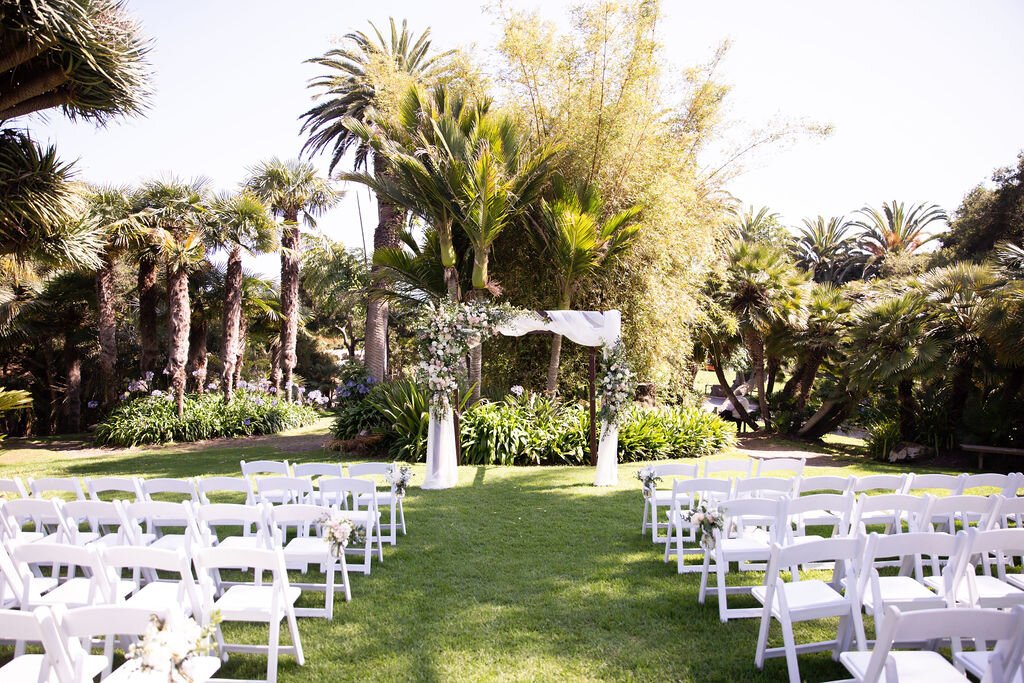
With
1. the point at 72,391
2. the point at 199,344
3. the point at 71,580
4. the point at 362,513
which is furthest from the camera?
the point at 199,344

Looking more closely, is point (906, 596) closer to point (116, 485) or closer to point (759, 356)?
point (116, 485)

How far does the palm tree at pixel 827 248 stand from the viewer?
3969 cm

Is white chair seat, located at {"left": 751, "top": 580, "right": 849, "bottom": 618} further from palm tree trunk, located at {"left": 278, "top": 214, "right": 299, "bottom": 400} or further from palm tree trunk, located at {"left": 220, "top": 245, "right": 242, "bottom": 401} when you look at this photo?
palm tree trunk, located at {"left": 278, "top": 214, "right": 299, "bottom": 400}

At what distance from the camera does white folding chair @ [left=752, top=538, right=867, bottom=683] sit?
10.4 feet

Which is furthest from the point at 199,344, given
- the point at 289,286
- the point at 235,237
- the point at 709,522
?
the point at 709,522

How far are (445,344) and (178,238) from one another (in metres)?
10.4

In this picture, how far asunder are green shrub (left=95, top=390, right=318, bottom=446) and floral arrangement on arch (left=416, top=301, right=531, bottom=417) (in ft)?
31.5

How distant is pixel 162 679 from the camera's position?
2.56 metres

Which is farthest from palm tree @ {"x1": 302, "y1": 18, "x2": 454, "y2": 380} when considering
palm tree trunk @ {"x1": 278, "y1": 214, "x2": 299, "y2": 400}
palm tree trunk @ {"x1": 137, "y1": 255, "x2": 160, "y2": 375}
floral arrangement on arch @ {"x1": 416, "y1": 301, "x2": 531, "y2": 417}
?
floral arrangement on arch @ {"x1": 416, "y1": 301, "x2": 531, "y2": 417}

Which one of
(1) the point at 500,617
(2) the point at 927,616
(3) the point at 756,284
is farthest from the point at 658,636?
(3) the point at 756,284

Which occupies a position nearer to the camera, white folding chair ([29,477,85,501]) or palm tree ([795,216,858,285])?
white folding chair ([29,477,85,501])

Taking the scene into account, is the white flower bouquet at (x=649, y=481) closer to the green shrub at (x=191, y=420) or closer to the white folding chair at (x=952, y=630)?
the white folding chair at (x=952, y=630)

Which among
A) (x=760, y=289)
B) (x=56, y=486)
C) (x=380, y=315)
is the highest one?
(x=760, y=289)

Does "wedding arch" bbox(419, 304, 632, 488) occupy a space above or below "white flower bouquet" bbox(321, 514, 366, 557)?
above
